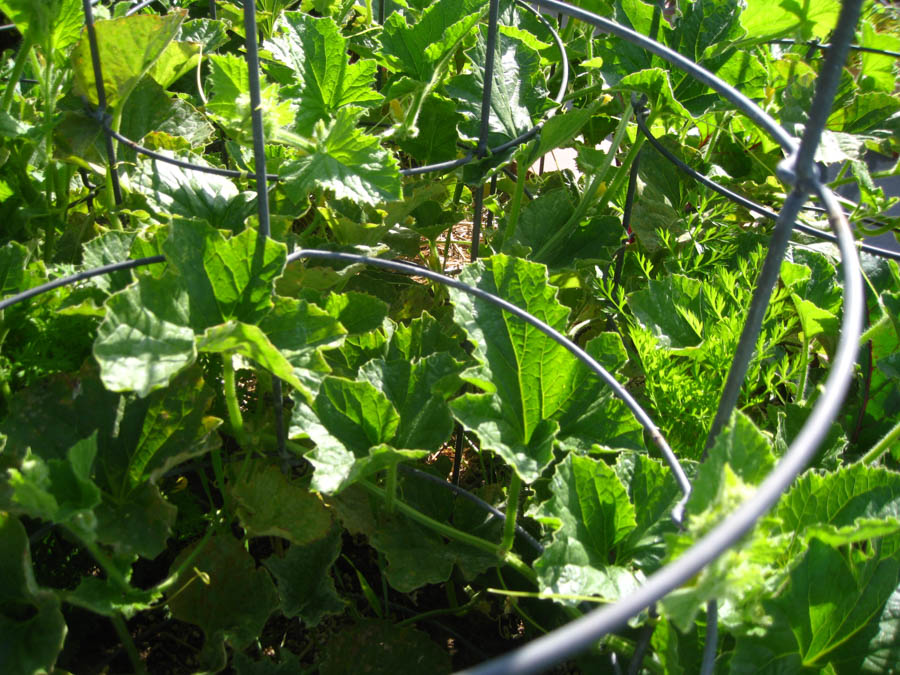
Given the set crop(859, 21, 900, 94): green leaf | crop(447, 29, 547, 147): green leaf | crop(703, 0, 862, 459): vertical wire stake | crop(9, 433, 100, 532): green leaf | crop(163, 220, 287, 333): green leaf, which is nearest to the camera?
crop(703, 0, 862, 459): vertical wire stake

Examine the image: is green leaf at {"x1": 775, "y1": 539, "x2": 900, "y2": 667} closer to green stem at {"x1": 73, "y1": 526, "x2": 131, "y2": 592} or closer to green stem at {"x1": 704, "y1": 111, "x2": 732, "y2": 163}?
green stem at {"x1": 73, "y1": 526, "x2": 131, "y2": 592}

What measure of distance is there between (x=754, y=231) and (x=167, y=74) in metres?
1.35

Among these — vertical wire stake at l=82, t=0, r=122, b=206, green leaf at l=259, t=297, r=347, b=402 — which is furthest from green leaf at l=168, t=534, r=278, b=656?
vertical wire stake at l=82, t=0, r=122, b=206

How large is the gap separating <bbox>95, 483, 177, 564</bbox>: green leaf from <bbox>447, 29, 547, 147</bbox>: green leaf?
937 millimetres

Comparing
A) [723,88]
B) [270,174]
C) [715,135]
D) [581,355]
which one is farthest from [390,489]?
[715,135]

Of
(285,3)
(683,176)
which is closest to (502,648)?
(683,176)

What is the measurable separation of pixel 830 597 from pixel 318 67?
1225 millimetres

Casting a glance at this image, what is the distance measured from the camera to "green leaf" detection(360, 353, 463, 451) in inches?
50.6

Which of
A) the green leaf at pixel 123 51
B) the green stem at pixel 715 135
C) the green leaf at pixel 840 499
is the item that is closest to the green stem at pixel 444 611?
the green leaf at pixel 840 499

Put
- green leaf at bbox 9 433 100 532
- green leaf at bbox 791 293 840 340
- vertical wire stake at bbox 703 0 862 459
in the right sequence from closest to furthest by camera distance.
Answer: vertical wire stake at bbox 703 0 862 459
green leaf at bbox 9 433 100 532
green leaf at bbox 791 293 840 340

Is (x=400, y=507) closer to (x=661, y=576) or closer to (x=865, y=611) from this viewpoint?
(x=865, y=611)

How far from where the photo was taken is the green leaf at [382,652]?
1.33 m

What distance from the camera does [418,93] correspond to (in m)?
1.53

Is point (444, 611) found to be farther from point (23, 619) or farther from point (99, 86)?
point (99, 86)
